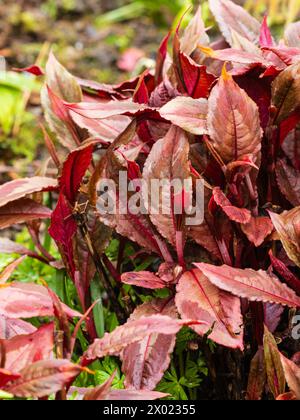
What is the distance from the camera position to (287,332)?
1.27 m

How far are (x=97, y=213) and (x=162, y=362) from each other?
0.33 m

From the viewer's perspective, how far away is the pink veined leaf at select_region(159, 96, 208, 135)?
3.78ft

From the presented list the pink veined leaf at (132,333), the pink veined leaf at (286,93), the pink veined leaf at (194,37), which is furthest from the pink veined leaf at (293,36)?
the pink veined leaf at (132,333)

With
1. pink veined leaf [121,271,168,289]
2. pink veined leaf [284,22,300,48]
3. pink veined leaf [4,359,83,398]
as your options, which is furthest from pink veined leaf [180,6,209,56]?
pink veined leaf [4,359,83,398]

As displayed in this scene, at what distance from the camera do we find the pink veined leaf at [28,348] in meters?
0.99

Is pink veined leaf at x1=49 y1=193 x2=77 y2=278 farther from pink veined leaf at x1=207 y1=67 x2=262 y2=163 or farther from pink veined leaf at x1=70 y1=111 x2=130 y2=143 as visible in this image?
pink veined leaf at x1=207 y1=67 x2=262 y2=163

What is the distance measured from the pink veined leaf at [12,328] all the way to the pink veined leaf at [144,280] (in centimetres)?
20

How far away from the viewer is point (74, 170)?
1.27m

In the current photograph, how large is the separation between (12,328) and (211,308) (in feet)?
1.27

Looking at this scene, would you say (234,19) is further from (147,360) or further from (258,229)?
(147,360)

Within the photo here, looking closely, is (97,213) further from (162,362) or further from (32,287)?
(162,362)

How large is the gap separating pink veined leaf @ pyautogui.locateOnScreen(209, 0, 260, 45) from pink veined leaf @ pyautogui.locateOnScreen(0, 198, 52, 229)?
0.62 meters

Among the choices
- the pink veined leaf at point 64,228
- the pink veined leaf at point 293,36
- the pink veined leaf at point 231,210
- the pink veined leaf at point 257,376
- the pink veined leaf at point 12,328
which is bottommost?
the pink veined leaf at point 257,376

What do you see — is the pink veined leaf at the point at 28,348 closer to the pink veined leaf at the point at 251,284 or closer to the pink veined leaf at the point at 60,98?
the pink veined leaf at the point at 251,284
